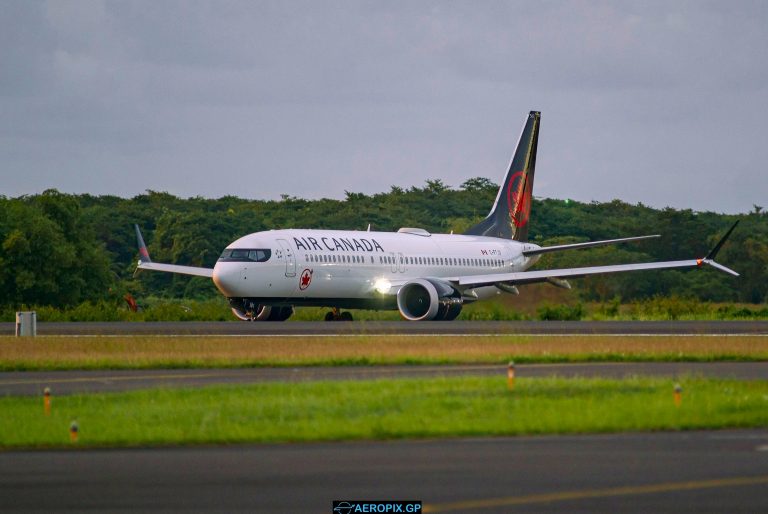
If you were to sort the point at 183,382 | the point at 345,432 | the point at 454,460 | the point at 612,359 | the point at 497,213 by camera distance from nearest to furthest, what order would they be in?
1. the point at 454,460
2. the point at 345,432
3. the point at 183,382
4. the point at 612,359
5. the point at 497,213

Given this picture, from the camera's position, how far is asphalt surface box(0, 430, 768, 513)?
12453 mm

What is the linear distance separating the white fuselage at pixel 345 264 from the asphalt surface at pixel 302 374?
858 inches

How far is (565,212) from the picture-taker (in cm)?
13300

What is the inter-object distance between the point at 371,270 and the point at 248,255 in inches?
285

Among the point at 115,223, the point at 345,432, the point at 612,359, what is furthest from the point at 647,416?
the point at 115,223

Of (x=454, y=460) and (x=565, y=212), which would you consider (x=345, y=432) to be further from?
(x=565, y=212)

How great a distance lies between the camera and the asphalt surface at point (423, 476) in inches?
490

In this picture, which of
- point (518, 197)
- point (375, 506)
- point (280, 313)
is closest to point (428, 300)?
point (280, 313)

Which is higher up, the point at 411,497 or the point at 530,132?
the point at 530,132

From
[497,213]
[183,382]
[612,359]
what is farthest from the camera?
[497,213]

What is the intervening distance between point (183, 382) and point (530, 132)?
4581cm

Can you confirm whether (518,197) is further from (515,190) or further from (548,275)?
(548,275)

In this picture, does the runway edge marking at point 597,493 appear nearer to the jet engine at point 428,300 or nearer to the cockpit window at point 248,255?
the cockpit window at point 248,255

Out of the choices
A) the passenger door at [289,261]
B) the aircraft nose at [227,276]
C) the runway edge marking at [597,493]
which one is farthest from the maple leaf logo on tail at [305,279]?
the runway edge marking at [597,493]
